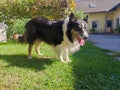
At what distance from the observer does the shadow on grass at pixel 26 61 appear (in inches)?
266

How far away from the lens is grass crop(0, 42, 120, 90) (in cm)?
548

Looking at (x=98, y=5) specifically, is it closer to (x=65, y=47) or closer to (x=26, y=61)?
(x=65, y=47)

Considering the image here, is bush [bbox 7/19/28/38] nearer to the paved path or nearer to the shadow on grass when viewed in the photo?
the paved path

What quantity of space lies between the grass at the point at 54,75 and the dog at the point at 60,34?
0.37m

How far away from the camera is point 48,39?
25.0ft

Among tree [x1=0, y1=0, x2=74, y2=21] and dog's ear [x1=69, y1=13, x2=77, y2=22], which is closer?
dog's ear [x1=69, y1=13, x2=77, y2=22]

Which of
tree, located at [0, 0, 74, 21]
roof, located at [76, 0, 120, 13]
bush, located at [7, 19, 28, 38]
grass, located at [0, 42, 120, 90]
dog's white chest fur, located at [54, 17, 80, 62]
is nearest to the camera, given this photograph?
grass, located at [0, 42, 120, 90]

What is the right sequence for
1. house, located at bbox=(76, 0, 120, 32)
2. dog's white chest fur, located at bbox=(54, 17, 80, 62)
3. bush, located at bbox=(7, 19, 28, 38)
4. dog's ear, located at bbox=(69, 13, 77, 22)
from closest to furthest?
dog's ear, located at bbox=(69, 13, 77, 22) → dog's white chest fur, located at bbox=(54, 17, 80, 62) → bush, located at bbox=(7, 19, 28, 38) → house, located at bbox=(76, 0, 120, 32)

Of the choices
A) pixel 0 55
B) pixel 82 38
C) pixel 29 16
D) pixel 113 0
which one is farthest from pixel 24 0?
pixel 113 0

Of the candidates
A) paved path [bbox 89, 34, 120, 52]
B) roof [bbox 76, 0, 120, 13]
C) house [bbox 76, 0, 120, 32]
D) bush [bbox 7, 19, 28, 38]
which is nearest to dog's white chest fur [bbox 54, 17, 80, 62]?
paved path [bbox 89, 34, 120, 52]

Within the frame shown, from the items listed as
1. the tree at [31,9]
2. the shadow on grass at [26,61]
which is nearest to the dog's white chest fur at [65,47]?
the shadow on grass at [26,61]

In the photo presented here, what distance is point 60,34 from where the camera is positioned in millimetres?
7250

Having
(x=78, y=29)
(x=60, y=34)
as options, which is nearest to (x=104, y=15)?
(x=60, y=34)

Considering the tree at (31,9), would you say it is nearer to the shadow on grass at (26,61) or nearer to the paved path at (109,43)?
the paved path at (109,43)
